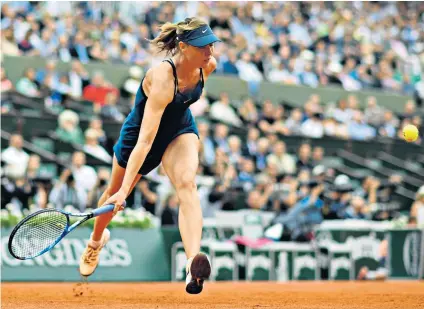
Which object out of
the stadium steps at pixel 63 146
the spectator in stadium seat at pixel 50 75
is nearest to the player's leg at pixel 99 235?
the stadium steps at pixel 63 146

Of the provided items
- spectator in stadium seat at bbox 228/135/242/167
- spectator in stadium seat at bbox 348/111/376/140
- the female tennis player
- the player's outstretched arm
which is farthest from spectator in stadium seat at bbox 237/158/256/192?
the player's outstretched arm

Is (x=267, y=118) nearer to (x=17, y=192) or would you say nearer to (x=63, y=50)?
(x=63, y=50)

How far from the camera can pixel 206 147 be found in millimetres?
16766

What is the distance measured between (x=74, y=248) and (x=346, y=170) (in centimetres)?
793

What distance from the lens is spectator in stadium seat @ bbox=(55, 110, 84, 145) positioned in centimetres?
1538

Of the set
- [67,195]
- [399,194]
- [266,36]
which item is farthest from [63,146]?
[266,36]

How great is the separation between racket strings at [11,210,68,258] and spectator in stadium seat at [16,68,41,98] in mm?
8924

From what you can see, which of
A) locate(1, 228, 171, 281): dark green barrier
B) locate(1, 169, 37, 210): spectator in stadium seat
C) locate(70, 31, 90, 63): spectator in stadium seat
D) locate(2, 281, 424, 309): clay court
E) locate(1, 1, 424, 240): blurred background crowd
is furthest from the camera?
locate(70, 31, 90, 63): spectator in stadium seat

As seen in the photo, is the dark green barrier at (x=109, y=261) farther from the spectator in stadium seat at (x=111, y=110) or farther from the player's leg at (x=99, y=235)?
the player's leg at (x=99, y=235)

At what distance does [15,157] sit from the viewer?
538 inches

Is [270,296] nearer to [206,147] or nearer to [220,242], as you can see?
[220,242]

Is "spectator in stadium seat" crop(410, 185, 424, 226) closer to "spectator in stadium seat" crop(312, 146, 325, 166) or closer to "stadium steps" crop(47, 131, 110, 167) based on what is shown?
"spectator in stadium seat" crop(312, 146, 325, 166)

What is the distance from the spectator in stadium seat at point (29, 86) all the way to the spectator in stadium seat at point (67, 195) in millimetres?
3077

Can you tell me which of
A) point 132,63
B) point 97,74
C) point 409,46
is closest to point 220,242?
point 97,74
